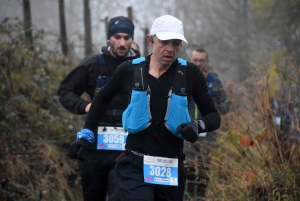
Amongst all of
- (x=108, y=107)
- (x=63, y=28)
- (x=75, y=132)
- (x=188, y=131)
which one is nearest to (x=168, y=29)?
(x=188, y=131)

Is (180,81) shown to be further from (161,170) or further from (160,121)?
(161,170)

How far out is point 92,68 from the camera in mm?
5676

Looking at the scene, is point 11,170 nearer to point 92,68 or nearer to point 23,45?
point 92,68

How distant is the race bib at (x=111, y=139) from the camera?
5363 mm

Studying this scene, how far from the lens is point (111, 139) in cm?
537

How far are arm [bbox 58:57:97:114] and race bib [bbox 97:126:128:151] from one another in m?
0.41

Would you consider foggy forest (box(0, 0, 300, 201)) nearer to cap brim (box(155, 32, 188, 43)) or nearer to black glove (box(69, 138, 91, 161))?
black glove (box(69, 138, 91, 161))

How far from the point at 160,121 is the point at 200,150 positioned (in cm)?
326

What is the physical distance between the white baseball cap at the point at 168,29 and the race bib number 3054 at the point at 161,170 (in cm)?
92

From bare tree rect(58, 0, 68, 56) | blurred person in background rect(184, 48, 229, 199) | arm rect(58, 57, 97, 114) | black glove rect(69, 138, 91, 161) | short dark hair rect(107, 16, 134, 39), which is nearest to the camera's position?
black glove rect(69, 138, 91, 161)

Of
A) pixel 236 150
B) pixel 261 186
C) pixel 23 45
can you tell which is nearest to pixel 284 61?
pixel 236 150

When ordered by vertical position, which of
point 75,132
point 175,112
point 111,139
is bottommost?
point 111,139

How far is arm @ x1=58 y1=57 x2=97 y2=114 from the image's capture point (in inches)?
222

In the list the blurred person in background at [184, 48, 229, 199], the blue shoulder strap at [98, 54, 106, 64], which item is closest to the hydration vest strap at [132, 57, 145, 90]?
the blue shoulder strap at [98, 54, 106, 64]
